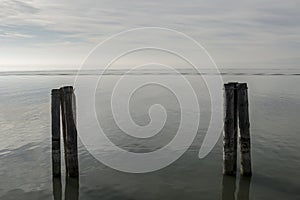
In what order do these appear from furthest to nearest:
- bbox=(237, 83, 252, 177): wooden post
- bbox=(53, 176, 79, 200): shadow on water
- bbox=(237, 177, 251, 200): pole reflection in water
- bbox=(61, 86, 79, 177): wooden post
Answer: bbox=(61, 86, 79, 177): wooden post
bbox=(237, 83, 252, 177): wooden post
bbox=(53, 176, 79, 200): shadow on water
bbox=(237, 177, 251, 200): pole reflection in water

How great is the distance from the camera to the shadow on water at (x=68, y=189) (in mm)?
10023

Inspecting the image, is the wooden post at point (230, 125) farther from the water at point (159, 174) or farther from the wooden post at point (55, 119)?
the wooden post at point (55, 119)

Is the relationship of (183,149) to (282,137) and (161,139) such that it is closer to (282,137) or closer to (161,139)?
(161,139)

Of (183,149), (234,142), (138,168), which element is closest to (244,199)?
(234,142)

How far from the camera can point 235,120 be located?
10.6 m

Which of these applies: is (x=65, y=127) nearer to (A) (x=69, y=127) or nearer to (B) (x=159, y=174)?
(A) (x=69, y=127)

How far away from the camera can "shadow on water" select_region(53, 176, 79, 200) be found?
1002cm

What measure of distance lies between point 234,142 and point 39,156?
8.65 m

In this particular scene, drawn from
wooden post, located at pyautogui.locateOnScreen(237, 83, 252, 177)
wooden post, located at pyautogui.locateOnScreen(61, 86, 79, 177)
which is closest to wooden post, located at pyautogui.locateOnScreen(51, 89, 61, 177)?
wooden post, located at pyautogui.locateOnScreen(61, 86, 79, 177)

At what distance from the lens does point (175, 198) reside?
975 centimetres

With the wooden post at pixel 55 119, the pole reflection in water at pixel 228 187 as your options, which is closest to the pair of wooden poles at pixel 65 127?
the wooden post at pixel 55 119

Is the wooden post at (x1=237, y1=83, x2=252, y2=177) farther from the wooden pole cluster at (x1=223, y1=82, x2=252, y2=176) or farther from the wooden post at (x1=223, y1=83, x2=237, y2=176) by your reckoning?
the wooden post at (x1=223, y1=83, x2=237, y2=176)

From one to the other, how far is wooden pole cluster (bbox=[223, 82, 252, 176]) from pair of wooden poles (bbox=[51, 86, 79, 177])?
5235mm

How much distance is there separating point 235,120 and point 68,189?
20.0 feet
